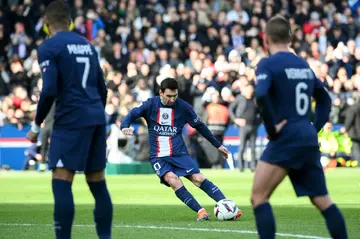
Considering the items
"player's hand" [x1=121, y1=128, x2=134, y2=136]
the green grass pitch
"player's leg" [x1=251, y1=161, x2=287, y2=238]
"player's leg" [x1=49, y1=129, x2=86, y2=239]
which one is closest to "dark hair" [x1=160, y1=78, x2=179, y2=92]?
"player's hand" [x1=121, y1=128, x2=134, y2=136]

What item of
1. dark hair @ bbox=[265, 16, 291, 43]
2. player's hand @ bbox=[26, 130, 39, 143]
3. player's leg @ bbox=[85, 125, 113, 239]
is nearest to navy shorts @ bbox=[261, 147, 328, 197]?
dark hair @ bbox=[265, 16, 291, 43]

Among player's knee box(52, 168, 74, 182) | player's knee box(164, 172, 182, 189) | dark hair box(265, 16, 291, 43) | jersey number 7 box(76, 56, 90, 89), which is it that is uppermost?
dark hair box(265, 16, 291, 43)

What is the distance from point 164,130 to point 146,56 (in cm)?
1850

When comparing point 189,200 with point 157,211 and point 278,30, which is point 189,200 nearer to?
point 157,211

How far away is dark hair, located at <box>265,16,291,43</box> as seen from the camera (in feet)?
29.6

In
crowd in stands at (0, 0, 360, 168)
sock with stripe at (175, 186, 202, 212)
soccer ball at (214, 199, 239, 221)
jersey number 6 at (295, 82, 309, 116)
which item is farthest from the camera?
crowd in stands at (0, 0, 360, 168)

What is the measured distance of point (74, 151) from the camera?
952 cm

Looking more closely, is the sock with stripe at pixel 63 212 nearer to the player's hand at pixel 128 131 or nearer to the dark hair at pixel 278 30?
the dark hair at pixel 278 30

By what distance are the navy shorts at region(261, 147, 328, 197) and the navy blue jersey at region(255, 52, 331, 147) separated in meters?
0.07

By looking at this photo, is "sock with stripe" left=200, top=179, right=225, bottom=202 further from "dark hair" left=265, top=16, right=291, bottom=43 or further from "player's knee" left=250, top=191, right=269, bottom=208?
"dark hair" left=265, top=16, right=291, bottom=43

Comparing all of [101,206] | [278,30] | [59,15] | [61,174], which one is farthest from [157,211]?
[278,30]

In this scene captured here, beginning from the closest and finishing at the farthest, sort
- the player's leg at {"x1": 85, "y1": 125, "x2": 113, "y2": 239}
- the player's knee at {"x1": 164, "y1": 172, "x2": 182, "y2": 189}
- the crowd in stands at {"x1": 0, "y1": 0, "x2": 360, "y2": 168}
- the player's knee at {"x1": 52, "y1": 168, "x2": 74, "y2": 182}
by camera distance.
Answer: the player's knee at {"x1": 52, "y1": 168, "x2": 74, "y2": 182} → the player's leg at {"x1": 85, "y1": 125, "x2": 113, "y2": 239} → the player's knee at {"x1": 164, "y1": 172, "x2": 182, "y2": 189} → the crowd in stands at {"x1": 0, "y1": 0, "x2": 360, "y2": 168}

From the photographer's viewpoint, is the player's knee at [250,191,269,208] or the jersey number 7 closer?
the player's knee at [250,191,269,208]

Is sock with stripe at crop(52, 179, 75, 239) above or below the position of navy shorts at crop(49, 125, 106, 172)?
below
